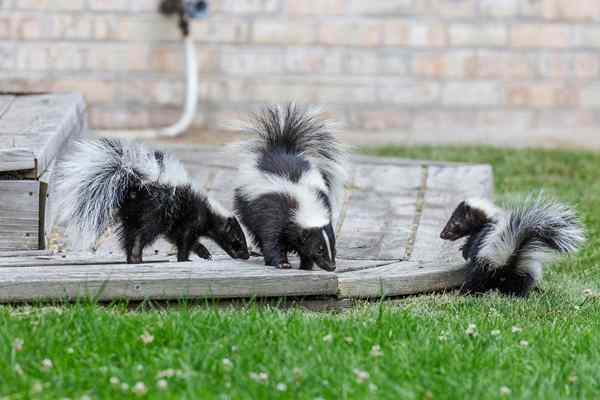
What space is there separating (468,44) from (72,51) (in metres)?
3.77

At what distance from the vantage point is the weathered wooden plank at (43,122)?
602cm

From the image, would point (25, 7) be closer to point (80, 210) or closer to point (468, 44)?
point (468, 44)

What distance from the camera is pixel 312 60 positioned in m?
11.8

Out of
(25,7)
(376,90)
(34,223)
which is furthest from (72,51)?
(34,223)

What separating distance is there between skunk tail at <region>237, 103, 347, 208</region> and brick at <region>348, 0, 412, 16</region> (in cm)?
555

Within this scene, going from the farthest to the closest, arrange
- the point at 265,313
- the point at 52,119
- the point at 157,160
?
the point at 52,119
the point at 157,160
the point at 265,313

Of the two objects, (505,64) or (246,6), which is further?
(505,64)

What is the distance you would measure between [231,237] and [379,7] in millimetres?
6089

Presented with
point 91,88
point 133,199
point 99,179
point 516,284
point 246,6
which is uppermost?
point 246,6

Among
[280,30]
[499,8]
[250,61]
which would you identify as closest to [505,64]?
[499,8]

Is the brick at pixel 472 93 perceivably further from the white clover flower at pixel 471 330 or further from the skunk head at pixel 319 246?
the white clover flower at pixel 471 330

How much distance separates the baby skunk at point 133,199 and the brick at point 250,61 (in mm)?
5844

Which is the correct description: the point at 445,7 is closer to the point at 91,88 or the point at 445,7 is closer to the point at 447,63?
the point at 447,63

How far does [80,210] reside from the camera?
5676 millimetres
